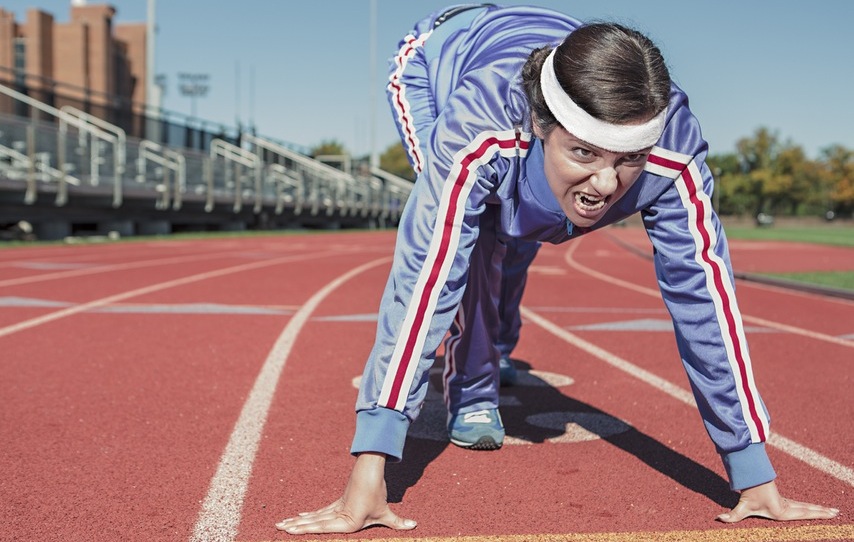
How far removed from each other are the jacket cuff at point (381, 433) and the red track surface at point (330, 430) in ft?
0.84

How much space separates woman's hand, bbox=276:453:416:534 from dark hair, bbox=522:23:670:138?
113 centimetres

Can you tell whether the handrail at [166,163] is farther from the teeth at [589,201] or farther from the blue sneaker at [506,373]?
the teeth at [589,201]

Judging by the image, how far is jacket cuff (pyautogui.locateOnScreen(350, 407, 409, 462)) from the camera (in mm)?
2553

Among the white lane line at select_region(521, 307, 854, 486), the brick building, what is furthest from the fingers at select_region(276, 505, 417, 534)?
the brick building

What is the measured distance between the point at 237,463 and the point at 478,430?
0.94 metres

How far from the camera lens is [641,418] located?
13.9 ft

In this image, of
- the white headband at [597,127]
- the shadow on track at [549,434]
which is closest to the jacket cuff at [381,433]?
the shadow on track at [549,434]

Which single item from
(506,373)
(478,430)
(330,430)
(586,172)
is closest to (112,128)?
(506,373)

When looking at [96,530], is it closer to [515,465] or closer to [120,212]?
[515,465]

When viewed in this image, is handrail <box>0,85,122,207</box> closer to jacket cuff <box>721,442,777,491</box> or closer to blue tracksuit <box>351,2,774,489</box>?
blue tracksuit <box>351,2,774,489</box>

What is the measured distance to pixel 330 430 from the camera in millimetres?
3920

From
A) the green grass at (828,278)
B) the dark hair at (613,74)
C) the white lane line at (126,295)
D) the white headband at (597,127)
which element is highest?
the dark hair at (613,74)

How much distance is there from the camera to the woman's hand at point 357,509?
2.57 m

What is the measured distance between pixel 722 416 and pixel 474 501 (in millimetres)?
819
